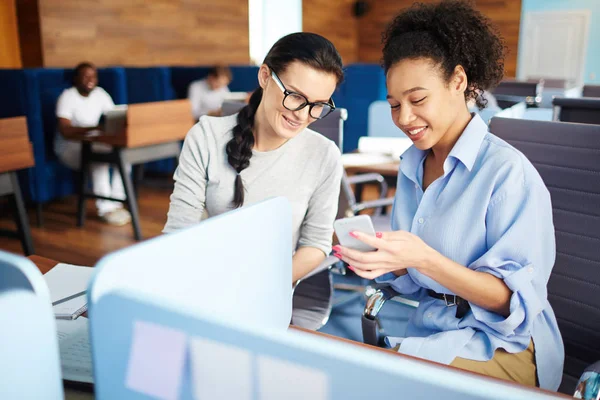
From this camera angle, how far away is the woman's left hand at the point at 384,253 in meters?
0.96

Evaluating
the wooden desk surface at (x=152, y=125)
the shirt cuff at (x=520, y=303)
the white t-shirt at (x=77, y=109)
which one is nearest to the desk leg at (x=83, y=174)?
the wooden desk surface at (x=152, y=125)

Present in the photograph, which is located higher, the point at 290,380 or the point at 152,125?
the point at 290,380

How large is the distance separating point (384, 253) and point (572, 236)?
0.62 meters

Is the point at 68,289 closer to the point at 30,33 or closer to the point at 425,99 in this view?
the point at 425,99

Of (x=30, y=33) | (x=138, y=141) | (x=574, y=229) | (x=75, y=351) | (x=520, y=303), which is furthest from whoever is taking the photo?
(x=30, y=33)

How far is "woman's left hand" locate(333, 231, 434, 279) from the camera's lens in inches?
37.8

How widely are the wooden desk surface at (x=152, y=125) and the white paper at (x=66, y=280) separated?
2522 mm

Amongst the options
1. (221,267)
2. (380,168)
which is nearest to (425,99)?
(221,267)

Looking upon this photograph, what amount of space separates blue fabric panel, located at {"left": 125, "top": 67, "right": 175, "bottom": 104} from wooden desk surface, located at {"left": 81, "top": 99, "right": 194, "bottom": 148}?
5.28ft

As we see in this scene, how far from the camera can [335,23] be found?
10.4 metres

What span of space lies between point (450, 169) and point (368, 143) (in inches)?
76.9

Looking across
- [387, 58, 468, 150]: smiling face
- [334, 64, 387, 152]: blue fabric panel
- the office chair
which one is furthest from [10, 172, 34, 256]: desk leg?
[334, 64, 387, 152]: blue fabric panel

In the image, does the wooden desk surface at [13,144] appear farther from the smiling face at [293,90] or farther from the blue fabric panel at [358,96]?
the blue fabric panel at [358,96]

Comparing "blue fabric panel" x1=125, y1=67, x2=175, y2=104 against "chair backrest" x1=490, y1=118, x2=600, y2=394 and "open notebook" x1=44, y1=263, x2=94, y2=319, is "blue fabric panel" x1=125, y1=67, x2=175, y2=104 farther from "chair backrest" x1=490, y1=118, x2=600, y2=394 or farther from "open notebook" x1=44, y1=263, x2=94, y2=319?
"chair backrest" x1=490, y1=118, x2=600, y2=394
